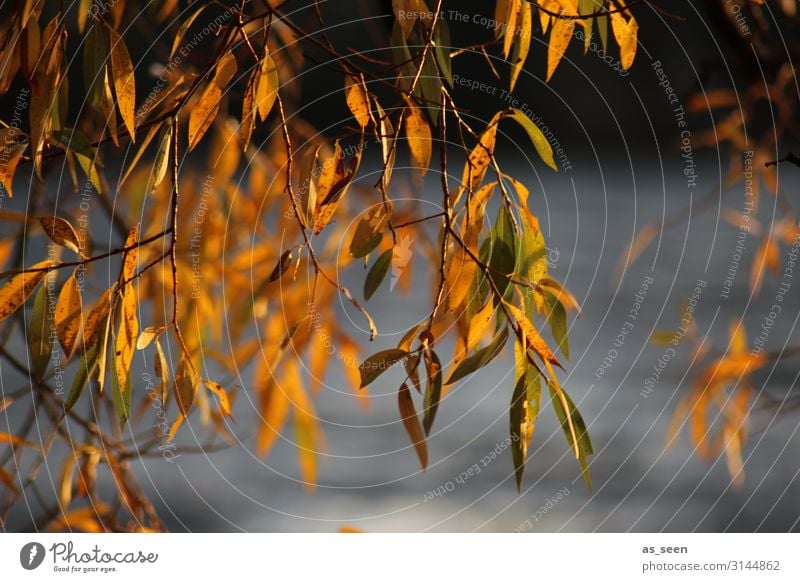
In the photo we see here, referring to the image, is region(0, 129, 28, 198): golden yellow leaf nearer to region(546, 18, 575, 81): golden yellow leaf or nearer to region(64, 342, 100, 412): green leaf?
region(64, 342, 100, 412): green leaf

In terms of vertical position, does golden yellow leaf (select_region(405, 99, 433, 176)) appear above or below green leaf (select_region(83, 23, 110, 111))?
below

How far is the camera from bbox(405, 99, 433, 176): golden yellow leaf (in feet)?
1.96

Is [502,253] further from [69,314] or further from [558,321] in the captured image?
[69,314]

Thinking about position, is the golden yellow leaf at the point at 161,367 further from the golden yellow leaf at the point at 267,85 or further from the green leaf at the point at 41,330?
the golden yellow leaf at the point at 267,85

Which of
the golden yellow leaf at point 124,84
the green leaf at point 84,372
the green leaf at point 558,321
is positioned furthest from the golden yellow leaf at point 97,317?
the green leaf at point 558,321

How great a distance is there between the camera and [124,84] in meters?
0.58

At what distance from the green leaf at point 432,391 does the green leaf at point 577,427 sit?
0.08 meters

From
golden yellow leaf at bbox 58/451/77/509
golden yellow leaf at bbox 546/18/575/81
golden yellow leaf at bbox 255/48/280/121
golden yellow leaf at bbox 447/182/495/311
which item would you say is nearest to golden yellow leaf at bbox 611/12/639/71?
golden yellow leaf at bbox 546/18/575/81
